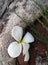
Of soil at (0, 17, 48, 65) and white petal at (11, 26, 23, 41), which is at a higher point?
white petal at (11, 26, 23, 41)

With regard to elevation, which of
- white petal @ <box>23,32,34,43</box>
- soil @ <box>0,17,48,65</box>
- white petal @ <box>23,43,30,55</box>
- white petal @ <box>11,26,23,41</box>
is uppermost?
white petal @ <box>11,26,23,41</box>

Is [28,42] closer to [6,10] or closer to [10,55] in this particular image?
[10,55]

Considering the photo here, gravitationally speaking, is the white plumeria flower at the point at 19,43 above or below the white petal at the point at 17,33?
below

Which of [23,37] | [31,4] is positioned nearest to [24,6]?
[31,4]

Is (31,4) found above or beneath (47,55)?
above

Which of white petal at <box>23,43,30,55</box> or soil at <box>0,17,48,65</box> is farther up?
white petal at <box>23,43,30,55</box>

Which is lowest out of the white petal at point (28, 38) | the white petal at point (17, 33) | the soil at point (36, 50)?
the soil at point (36, 50)
